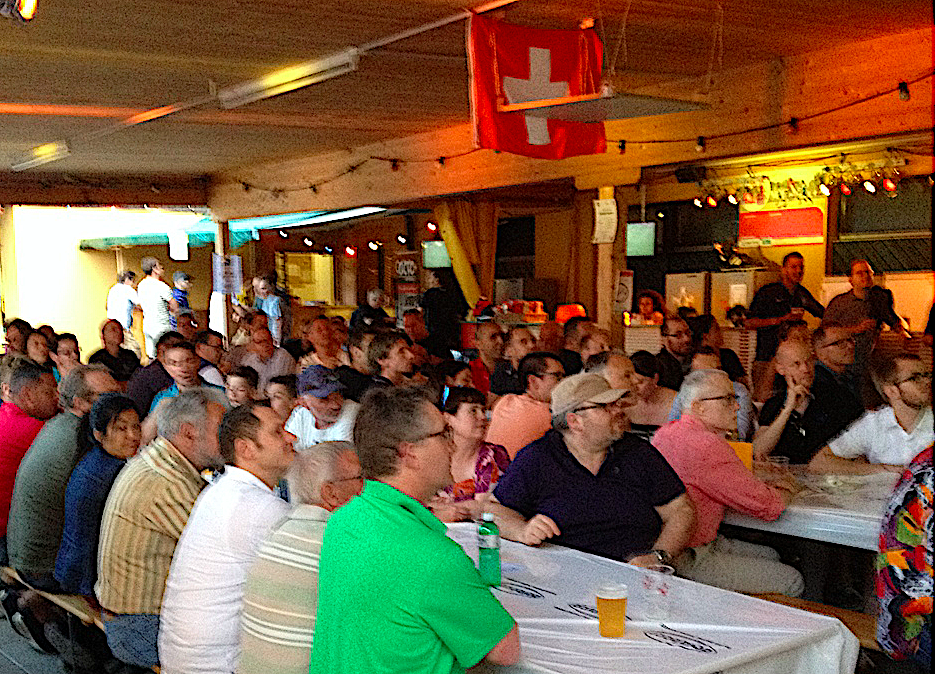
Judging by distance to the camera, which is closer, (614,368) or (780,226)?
(614,368)

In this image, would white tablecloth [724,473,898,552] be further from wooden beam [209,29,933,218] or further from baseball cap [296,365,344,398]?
wooden beam [209,29,933,218]

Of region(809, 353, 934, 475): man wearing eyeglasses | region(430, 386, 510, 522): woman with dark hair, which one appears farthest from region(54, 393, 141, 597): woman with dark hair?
region(809, 353, 934, 475): man wearing eyeglasses

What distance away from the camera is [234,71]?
729 centimetres

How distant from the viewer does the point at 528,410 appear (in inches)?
217

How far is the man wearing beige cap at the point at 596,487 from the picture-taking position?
402cm

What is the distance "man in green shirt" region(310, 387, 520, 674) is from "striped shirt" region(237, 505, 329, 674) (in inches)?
7.6

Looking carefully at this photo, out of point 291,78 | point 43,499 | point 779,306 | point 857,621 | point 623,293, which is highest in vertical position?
point 291,78

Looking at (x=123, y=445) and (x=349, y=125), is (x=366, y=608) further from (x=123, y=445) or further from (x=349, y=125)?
(x=349, y=125)

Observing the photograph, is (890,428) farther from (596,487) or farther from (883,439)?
(596,487)

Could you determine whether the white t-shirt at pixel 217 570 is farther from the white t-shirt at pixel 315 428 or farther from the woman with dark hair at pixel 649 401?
the woman with dark hair at pixel 649 401

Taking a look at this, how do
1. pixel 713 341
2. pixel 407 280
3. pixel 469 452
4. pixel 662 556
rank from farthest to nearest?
pixel 407 280, pixel 713 341, pixel 469 452, pixel 662 556

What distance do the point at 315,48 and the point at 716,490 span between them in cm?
379

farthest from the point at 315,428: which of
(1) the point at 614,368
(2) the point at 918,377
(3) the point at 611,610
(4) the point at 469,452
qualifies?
(3) the point at 611,610

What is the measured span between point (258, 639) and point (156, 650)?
1.14 meters
